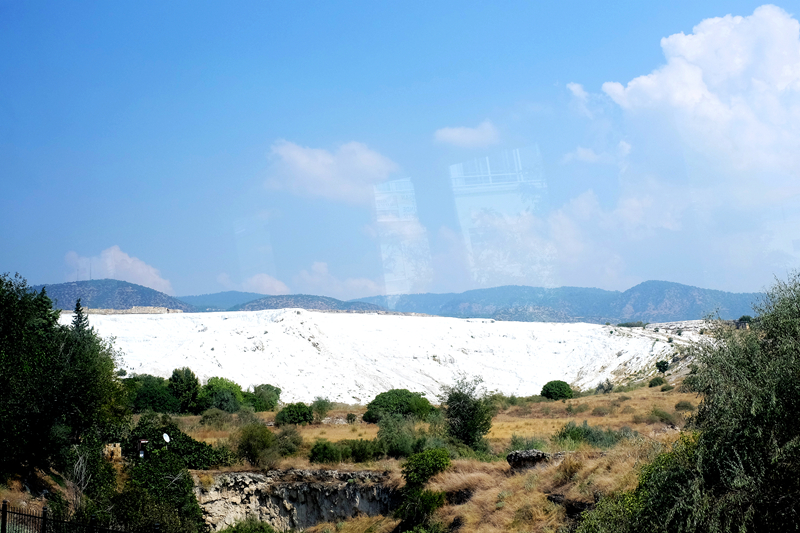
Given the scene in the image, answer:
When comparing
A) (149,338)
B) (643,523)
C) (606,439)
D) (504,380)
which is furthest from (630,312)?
(643,523)

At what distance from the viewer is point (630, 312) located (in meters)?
138

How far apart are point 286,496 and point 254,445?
2.63 metres

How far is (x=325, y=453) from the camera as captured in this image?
25.1 meters

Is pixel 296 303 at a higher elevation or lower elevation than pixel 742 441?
higher

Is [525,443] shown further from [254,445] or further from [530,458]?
[254,445]

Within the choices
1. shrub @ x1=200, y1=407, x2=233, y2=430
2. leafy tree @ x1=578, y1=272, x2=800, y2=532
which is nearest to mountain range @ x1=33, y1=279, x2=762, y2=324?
shrub @ x1=200, y1=407, x2=233, y2=430

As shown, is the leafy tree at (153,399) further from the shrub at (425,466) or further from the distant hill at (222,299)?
the distant hill at (222,299)

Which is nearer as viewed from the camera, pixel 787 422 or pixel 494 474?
pixel 787 422

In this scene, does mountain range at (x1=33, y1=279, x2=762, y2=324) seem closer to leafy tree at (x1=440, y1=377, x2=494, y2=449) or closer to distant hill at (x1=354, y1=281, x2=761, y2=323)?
distant hill at (x1=354, y1=281, x2=761, y2=323)

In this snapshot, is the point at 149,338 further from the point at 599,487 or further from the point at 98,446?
the point at 599,487

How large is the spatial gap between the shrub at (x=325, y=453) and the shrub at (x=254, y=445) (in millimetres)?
1852

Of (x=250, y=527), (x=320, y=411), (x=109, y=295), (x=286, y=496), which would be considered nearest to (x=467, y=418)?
(x=286, y=496)

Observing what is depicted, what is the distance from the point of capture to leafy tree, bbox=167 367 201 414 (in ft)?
132

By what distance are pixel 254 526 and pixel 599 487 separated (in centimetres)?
1432
